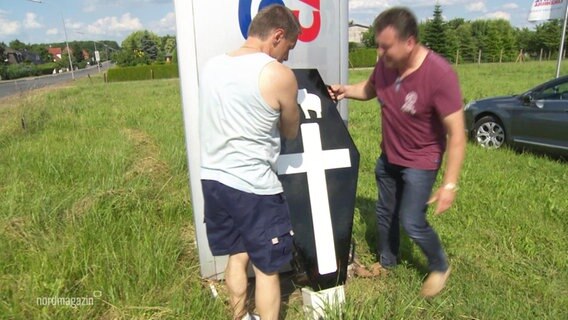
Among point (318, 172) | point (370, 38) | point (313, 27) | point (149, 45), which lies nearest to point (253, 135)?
point (318, 172)

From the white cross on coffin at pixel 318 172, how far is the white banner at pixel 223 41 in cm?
60

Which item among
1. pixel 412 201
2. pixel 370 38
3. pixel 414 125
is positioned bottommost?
pixel 412 201

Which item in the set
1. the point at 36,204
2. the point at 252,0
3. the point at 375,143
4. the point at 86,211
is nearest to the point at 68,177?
the point at 36,204

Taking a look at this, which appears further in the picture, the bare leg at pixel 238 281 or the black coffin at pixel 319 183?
the black coffin at pixel 319 183

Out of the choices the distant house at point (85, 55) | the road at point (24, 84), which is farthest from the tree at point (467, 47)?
the distant house at point (85, 55)

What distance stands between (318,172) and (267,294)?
864 millimetres

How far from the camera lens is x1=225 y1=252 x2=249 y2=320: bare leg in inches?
96.6

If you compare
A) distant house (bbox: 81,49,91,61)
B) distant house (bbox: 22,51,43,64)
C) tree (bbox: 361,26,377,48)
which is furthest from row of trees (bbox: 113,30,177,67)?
tree (bbox: 361,26,377,48)

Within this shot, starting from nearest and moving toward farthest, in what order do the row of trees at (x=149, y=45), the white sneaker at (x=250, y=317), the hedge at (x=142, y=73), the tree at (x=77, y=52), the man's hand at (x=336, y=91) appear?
1. the white sneaker at (x=250, y=317)
2. the man's hand at (x=336, y=91)
3. the hedge at (x=142, y=73)
4. the row of trees at (x=149, y=45)
5. the tree at (x=77, y=52)

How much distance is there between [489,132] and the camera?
7.64 m

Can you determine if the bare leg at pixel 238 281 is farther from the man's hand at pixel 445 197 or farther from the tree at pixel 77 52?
the tree at pixel 77 52

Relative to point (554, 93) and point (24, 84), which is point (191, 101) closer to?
point (554, 93)

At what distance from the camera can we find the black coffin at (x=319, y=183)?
2703 millimetres

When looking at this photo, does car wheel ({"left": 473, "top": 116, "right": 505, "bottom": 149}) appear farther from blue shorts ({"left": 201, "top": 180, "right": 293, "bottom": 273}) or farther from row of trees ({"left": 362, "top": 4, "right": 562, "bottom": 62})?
row of trees ({"left": 362, "top": 4, "right": 562, "bottom": 62})
